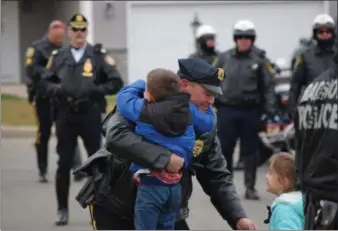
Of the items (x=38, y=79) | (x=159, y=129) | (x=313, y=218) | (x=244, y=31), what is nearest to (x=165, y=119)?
(x=159, y=129)

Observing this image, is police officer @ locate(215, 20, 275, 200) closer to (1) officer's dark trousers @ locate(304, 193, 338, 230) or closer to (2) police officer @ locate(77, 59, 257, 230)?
(2) police officer @ locate(77, 59, 257, 230)

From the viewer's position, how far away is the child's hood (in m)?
5.25

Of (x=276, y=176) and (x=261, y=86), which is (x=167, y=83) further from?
(x=261, y=86)

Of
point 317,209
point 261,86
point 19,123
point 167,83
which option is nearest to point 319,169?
point 317,209

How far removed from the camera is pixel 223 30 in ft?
89.1

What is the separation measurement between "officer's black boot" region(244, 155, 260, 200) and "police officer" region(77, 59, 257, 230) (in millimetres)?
5204

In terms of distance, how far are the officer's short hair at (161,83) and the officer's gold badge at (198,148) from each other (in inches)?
12.1

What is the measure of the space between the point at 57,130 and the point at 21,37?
20.5m

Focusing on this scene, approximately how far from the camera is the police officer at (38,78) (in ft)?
35.9

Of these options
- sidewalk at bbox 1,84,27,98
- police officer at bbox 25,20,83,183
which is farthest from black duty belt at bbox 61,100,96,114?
sidewalk at bbox 1,84,27,98

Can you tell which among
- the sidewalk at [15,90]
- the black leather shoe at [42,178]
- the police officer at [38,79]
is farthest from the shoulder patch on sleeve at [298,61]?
the sidewalk at [15,90]

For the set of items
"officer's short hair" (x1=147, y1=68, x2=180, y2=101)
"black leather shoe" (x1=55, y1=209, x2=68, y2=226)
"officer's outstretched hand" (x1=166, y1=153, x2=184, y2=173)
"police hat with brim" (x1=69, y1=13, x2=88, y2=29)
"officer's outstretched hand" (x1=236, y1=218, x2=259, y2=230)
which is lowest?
"black leather shoe" (x1=55, y1=209, x2=68, y2=226)

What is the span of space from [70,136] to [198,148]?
12.0ft

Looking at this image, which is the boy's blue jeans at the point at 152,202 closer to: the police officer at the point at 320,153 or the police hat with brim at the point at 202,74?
the police hat with brim at the point at 202,74
